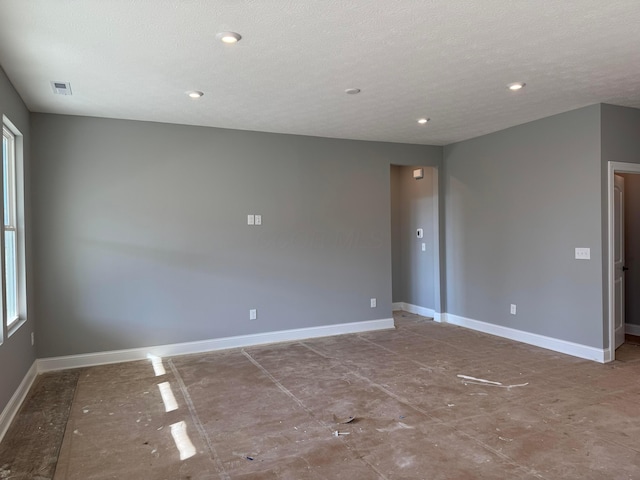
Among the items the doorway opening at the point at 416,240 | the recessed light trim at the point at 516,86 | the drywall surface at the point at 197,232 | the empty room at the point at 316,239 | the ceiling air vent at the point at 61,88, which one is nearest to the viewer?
the empty room at the point at 316,239

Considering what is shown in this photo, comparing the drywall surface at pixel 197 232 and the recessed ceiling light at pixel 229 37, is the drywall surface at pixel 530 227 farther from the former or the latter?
the recessed ceiling light at pixel 229 37

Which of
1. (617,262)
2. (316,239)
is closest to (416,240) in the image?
(316,239)

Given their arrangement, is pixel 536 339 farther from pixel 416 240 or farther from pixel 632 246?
pixel 416 240

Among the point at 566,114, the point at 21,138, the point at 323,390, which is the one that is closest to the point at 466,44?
the point at 566,114

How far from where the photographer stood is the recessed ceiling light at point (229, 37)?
8.80 feet

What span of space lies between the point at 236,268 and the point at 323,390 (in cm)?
202

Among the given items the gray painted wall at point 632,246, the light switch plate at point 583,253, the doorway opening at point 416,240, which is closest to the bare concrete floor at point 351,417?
the light switch plate at point 583,253

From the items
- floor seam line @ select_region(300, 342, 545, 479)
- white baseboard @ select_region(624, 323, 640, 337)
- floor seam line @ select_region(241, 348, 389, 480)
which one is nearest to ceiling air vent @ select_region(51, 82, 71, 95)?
floor seam line @ select_region(241, 348, 389, 480)

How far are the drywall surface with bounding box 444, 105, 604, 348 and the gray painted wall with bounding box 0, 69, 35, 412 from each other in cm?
508

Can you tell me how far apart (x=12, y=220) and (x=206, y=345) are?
7.49ft

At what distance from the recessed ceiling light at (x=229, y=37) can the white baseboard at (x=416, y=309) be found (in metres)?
4.92

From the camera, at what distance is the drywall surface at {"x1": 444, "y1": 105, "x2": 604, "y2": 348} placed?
4.48 meters

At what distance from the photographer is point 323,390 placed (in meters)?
3.71

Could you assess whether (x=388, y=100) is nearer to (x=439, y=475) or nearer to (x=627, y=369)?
(x=439, y=475)
